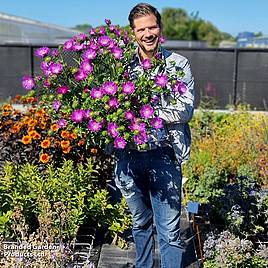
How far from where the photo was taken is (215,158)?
4.80m

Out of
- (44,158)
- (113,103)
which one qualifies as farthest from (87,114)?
(44,158)

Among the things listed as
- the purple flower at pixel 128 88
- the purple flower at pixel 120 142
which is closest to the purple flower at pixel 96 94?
the purple flower at pixel 128 88

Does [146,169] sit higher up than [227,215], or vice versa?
[146,169]

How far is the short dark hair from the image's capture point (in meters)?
2.40

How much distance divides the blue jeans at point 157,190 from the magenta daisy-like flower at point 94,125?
18.2 inches

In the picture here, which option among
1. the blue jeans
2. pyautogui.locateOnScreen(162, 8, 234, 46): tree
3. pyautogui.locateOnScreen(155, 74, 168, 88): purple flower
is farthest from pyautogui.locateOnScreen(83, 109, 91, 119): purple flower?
pyautogui.locateOnScreen(162, 8, 234, 46): tree

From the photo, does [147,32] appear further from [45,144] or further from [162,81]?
[45,144]

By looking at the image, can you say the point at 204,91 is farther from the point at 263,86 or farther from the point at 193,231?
the point at 193,231

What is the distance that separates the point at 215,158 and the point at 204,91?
16.4ft

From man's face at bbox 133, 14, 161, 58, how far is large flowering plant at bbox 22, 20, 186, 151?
56mm

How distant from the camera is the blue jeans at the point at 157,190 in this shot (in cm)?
256

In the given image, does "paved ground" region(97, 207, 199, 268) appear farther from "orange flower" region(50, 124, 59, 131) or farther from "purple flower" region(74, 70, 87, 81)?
"purple flower" region(74, 70, 87, 81)

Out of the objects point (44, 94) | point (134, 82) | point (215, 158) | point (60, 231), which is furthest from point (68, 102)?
point (215, 158)

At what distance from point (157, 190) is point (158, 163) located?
16 cm
